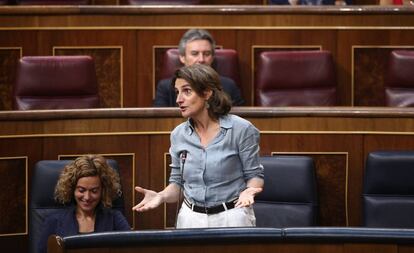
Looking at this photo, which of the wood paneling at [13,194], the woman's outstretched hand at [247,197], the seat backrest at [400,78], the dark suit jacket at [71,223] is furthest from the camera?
the seat backrest at [400,78]

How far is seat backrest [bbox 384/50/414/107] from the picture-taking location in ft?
9.78

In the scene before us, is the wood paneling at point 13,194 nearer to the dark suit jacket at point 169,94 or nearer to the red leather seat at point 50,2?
the dark suit jacket at point 169,94

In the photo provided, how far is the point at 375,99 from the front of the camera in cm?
314

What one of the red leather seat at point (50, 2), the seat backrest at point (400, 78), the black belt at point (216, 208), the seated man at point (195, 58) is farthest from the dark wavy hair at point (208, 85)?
the red leather seat at point (50, 2)

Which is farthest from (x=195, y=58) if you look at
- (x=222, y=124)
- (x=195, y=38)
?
(x=222, y=124)

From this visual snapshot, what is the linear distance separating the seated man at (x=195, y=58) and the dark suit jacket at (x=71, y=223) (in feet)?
2.25

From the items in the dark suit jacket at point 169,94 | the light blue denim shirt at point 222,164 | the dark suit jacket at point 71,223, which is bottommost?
the dark suit jacket at point 71,223

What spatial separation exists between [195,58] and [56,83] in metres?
0.42

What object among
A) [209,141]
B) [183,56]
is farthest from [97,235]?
[183,56]

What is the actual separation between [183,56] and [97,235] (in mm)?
1387

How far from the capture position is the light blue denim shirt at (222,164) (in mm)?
1973

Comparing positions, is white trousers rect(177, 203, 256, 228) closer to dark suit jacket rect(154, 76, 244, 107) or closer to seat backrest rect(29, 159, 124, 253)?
seat backrest rect(29, 159, 124, 253)

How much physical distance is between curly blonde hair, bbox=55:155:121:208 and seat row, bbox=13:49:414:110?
0.67m

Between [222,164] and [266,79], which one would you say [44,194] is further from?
[266,79]
